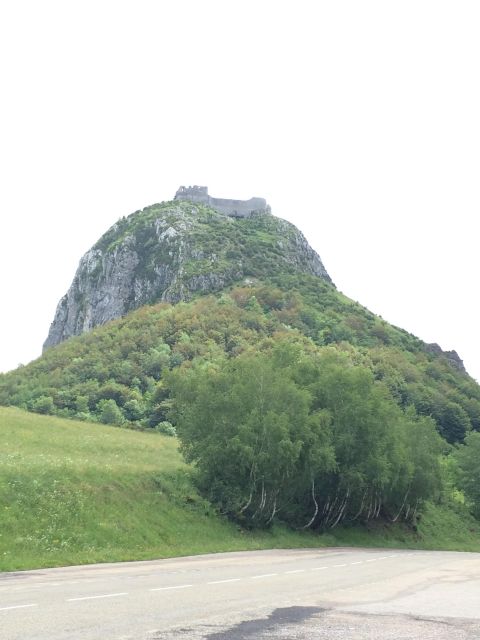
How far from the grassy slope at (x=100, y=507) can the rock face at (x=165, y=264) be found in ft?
356

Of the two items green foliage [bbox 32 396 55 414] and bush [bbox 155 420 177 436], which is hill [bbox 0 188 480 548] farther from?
bush [bbox 155 420 177 436]

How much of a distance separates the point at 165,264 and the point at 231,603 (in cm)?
16151

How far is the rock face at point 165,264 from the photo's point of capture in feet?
566

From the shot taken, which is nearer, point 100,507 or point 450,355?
point 100,507

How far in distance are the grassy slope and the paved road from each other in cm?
391

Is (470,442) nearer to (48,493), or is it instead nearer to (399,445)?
(399,445)

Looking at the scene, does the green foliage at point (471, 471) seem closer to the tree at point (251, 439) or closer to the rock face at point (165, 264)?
the tree at point (251, 439)

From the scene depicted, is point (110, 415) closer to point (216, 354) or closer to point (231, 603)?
point (216, 354)

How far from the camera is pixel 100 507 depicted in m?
36.7

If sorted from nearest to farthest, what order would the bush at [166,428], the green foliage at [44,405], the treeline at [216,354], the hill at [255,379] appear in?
the hill at [255,379] < the bush at [166,428] < the green foliage at [44,405] < the treeline at [216,354]

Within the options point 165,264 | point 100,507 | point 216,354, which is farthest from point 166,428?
point 165,264

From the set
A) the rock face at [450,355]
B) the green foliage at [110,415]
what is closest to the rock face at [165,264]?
the rock face at [450,355]

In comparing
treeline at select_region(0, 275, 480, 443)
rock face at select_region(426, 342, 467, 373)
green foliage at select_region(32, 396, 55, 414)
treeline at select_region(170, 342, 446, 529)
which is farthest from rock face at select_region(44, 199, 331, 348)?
treeline at select_region(170, 342, 446, 529)

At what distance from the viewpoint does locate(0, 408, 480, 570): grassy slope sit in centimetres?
3038
